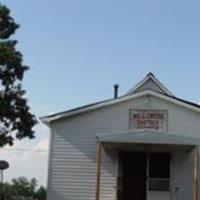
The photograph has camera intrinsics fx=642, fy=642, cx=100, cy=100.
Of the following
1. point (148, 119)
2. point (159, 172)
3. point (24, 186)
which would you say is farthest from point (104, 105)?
point (24, 186)

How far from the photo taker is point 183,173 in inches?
963

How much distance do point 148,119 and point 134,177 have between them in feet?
7.52

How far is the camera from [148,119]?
24.8 metres

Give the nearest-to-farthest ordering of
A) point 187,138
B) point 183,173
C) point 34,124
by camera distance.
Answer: point 187,138 < point 183,173 < point 34,124

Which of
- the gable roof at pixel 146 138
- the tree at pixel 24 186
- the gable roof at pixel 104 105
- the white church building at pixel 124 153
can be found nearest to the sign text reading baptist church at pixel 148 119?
the white church building at pixel 124 153

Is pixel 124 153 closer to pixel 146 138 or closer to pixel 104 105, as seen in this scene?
pixel 104 105

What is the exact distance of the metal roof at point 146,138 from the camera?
2273 centimetres

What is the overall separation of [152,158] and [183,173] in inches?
52.6

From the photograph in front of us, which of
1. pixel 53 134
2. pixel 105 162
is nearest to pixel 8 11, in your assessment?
pixel 53 134

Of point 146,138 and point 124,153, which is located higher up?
point 146,138

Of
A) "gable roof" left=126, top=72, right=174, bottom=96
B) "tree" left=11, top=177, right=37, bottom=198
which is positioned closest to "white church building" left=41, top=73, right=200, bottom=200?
"gable roof" left=126, top=72, right=174, bottom=96

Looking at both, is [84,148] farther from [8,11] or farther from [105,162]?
[8,11]

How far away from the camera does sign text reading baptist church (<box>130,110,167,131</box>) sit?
80.8 ft

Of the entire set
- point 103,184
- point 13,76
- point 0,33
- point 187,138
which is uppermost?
point 0,33
